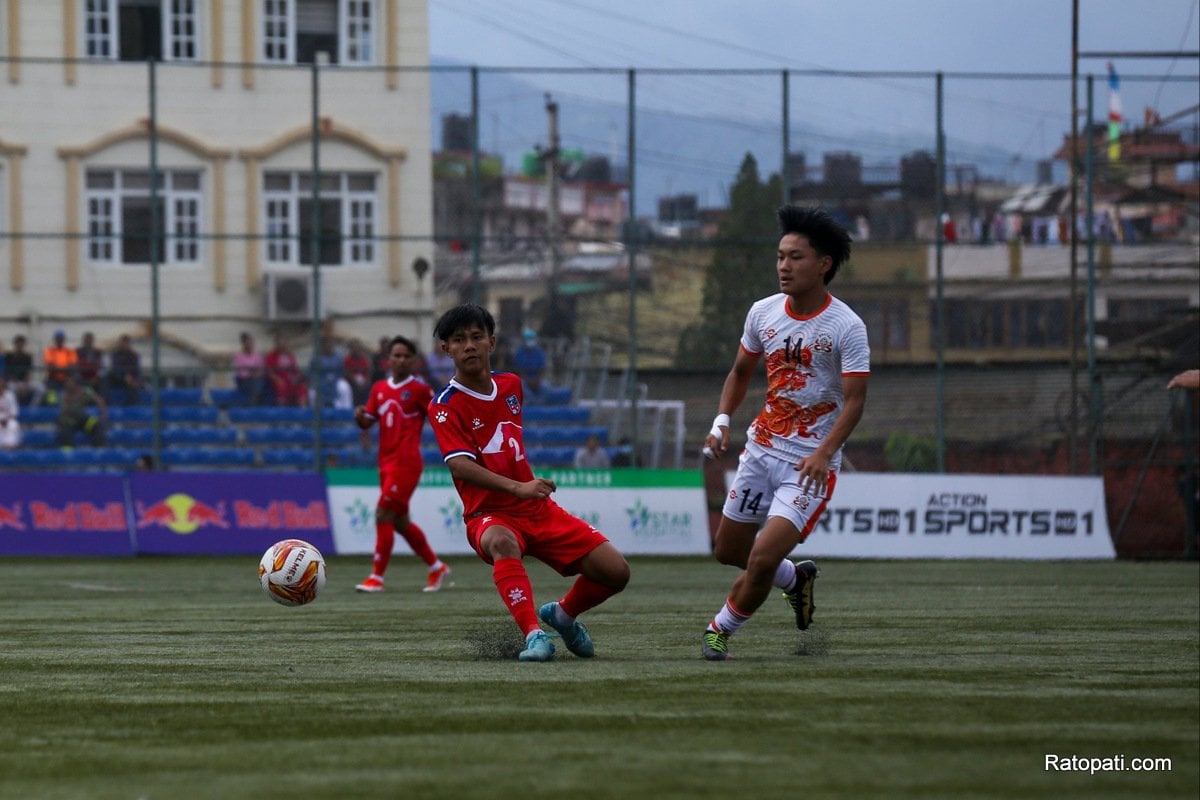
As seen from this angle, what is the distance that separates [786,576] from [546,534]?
4.49 feet

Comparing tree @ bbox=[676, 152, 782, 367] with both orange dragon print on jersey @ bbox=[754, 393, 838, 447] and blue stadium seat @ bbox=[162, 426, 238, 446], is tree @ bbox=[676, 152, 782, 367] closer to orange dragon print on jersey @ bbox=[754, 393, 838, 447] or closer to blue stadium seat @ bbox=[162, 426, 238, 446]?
blue stadium seat @ bbox=[162, 426, 238, 446]

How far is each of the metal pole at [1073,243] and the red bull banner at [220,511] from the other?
35.4ft

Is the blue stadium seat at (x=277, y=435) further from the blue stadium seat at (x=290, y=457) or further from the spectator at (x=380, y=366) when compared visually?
the spectator at (x=380, y=366)

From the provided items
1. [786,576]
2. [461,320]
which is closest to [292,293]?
[786,576]

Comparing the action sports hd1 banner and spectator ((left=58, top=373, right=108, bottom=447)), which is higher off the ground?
spectator ((left=58, top=373, right=108, bottom=447))

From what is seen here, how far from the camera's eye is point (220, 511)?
22.9 metres

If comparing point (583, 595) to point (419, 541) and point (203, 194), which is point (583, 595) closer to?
point (419, 541)

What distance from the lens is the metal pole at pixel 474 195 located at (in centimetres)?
2641

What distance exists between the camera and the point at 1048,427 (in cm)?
2567

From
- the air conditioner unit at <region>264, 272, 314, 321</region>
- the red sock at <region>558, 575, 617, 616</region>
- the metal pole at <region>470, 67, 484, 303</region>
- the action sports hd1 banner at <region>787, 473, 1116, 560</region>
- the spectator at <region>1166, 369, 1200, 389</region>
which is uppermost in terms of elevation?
the metal pole at <region>470, 67, 484, 303</region>

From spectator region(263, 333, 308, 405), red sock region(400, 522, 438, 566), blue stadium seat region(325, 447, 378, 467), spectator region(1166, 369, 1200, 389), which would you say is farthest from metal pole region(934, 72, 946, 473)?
spectator region(1166, 369, 1200, 389)

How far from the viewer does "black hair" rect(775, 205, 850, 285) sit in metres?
8.48

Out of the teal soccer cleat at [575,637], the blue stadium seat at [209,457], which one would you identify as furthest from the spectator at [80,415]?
the teal soccer cleat at [575,637]

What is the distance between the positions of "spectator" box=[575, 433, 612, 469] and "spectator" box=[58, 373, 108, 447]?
278 inches
